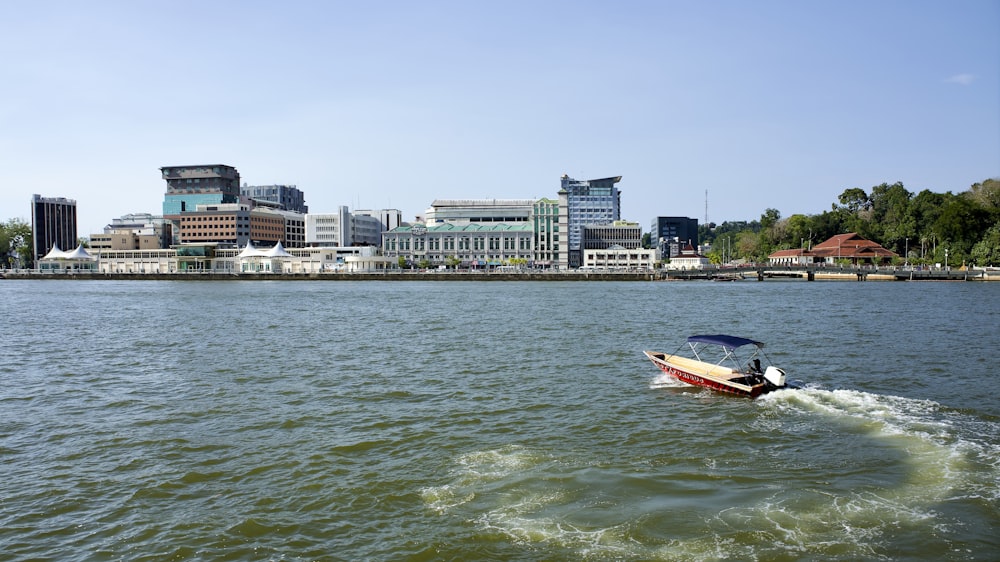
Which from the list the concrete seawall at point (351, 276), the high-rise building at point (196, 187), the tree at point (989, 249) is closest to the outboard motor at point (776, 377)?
the tree at point (989, 249)

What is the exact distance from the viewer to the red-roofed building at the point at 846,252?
133000mm

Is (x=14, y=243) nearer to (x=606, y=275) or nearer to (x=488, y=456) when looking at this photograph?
(x=606, y=275)

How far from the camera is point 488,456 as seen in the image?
1590 cm

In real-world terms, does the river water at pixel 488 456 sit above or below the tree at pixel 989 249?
below

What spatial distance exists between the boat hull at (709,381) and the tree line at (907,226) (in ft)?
357

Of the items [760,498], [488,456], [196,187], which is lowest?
[760,498]

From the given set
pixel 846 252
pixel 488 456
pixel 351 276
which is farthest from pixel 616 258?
pixel 488 456

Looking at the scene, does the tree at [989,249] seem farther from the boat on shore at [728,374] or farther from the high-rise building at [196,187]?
the high-rise building at [196,187]

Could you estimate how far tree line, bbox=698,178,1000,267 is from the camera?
371 feet

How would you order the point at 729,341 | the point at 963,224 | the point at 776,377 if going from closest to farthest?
the point at 776,377 → the point at 729,341 → the point at 963,224

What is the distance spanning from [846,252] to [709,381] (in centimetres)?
12794

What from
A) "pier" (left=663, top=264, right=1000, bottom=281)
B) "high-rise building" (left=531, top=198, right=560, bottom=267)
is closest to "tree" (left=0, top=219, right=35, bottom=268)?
"high-rise building" (left=531, top=198, right=560, bottom=267)

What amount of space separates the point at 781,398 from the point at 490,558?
14647 millimetres

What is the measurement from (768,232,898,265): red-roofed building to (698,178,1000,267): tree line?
3898 millimetres
